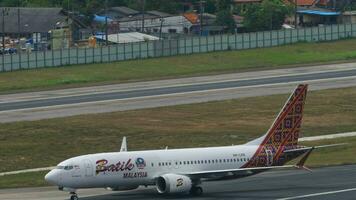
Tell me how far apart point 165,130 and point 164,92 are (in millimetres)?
30224

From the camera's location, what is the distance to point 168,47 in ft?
595

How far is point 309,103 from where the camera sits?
127625 millimetres

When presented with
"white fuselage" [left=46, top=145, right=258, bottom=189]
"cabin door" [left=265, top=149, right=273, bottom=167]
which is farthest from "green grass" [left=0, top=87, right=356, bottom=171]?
"cabin door" [left=265, top=149, right=273, bottom=167]

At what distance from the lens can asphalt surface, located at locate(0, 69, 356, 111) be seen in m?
129

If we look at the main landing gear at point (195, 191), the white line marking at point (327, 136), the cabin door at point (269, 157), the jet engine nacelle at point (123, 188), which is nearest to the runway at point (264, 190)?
the main landing gear at point (195, 191)

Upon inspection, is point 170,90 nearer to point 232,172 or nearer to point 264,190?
point 264,190

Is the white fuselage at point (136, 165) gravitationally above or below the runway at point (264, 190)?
above

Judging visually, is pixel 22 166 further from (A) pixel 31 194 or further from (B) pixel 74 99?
(B) pixel 74 99

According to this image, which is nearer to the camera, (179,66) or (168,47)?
(179,66)

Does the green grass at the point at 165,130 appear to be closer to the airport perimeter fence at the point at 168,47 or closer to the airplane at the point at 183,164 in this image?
the airplane at the point at 183,164

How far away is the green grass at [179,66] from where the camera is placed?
508 ft

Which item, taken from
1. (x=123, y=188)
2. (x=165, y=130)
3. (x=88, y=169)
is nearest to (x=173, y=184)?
(x=123, y=188)

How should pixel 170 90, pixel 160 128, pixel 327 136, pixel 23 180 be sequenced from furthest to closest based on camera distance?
pixel 170 90 < pixel 160 128 < pixel 327 136 < pixel 23 180

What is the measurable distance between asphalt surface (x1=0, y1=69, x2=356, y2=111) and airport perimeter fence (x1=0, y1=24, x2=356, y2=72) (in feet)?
96.7
